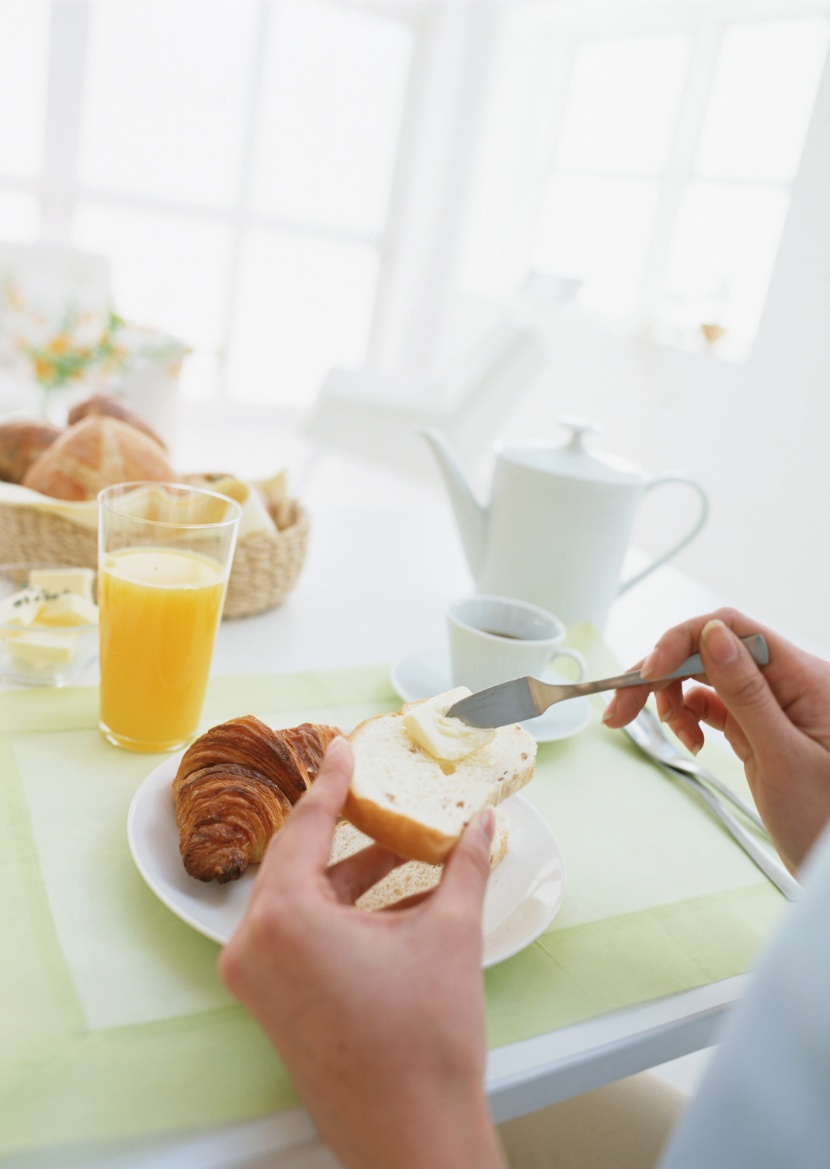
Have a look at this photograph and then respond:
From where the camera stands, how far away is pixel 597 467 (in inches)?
40.0

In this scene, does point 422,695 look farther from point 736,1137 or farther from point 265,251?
point 265,251

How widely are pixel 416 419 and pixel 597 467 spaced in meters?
2.52

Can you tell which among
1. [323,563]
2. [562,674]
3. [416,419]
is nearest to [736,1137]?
[562,674]

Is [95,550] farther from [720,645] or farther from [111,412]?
[720,645]

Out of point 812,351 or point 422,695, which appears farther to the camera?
point 812,351

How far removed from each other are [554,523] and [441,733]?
0.43m

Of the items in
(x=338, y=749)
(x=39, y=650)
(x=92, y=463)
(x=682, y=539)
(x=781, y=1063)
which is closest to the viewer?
(x=781, y=1063)

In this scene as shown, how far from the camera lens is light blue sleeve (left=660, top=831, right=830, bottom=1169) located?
338mm

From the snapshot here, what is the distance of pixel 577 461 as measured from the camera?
1024 mm

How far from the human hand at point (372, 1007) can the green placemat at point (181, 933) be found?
0.20ft

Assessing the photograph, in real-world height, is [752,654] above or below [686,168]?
below

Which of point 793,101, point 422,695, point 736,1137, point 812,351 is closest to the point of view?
point 736,1137

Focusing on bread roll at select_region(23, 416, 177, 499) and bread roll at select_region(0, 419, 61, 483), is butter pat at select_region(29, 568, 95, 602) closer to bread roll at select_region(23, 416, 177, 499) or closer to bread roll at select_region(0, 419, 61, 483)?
bread roll at select_region(23, 416, 177, 499)

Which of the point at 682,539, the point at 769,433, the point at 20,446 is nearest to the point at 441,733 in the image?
the point at 682,539
